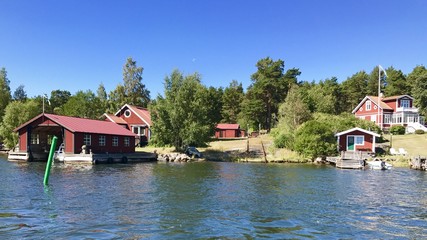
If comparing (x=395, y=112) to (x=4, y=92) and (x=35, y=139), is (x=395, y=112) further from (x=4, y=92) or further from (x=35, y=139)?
(x=4, y=92)

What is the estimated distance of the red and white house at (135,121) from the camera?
66306mm

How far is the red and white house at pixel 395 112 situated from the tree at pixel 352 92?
23.2 meters

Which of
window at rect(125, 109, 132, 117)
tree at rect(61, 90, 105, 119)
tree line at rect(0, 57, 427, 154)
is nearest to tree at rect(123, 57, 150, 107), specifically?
tree line at rect(0, 57, 427, 154)

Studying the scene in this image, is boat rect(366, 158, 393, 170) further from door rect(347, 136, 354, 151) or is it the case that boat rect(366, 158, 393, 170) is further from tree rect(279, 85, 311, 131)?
tree rect(279, 85, 311, 131)

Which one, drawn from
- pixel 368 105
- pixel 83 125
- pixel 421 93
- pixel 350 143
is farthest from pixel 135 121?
pixel 421 93

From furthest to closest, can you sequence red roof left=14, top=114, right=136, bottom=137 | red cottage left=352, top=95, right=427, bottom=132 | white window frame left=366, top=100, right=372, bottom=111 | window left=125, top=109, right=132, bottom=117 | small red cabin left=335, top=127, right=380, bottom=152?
1. white window frame left=366, top=100, right=372, bottom=111
2. red cottage left=352, top=95, right=427, bottom=132
3. window left=125, top=109, right=132, bottom=117
4. small red cabin left=335, top=127, right=380, bottom=152
5. red roof left=14, top=114, right=136, bottom=137

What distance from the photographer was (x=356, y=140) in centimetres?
5066

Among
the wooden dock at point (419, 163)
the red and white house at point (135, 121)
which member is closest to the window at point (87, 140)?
the red and white house at point (135, 121)

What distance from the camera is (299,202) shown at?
19.6 m

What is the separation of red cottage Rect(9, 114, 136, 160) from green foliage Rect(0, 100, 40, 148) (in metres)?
13.6

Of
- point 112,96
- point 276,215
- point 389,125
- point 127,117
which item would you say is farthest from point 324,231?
point 112,96

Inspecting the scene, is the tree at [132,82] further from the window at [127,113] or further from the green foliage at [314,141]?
the green foliage at [314,141]

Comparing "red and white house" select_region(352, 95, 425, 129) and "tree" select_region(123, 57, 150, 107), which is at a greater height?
"tree" select_region(123, 57, 150, 107)

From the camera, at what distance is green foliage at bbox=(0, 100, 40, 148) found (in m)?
62.3
